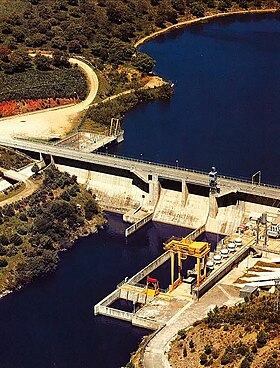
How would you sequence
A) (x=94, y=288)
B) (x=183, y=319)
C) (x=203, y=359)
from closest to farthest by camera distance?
(x=203, y=359)
(x=183, y=319)
(x=94, y=288)

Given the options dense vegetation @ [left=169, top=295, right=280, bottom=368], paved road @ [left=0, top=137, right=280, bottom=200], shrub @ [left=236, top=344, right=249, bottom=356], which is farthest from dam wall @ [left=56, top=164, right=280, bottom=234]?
shrub @ [left=236, top=344, right=249, bottom=356]

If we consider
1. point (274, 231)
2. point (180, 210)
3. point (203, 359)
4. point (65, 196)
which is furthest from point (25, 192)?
point (203, 359)

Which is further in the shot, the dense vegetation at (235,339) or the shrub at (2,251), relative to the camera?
the shrub at (2,251)

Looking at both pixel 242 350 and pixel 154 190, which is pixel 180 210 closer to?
pixel 154 190

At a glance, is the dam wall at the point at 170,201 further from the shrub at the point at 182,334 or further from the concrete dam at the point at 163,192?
the shrub at the point at 182,334

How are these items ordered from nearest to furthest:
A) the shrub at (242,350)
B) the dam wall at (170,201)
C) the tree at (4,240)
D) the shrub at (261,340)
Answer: the shrub at (242,350)
the shrub at (261,340)
the tree at (4,240)
the dam wall at (170,201)

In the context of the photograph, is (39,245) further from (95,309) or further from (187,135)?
(187,135)

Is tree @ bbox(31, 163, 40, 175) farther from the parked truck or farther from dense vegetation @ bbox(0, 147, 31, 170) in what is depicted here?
the parked truck

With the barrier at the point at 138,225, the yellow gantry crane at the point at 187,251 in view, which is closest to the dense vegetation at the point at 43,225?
the barrier at the point at 138,225
